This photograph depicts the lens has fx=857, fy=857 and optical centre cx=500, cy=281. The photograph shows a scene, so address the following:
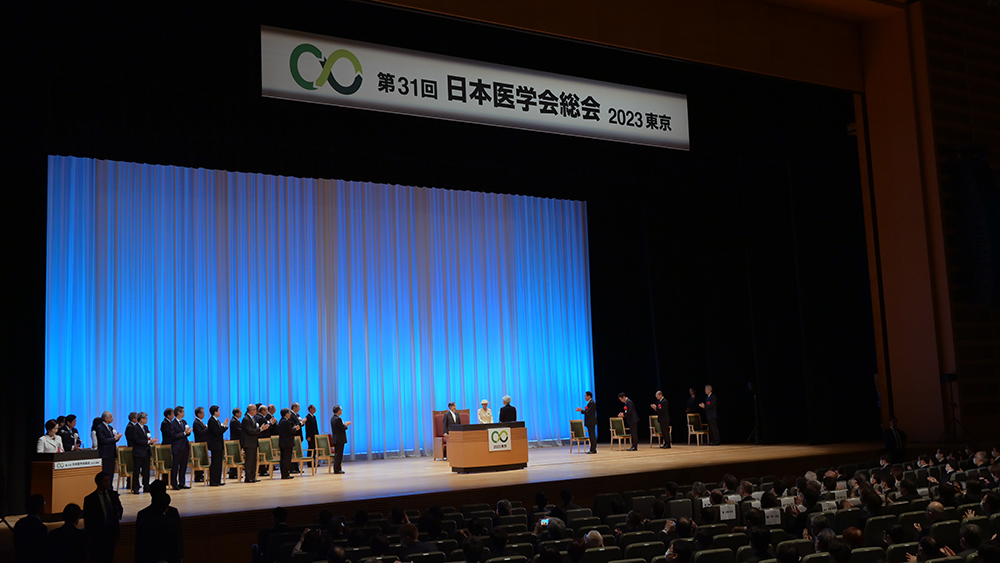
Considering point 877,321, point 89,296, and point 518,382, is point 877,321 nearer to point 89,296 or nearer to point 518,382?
point 518,382

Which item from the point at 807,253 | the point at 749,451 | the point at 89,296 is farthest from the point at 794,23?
the point at 89,296

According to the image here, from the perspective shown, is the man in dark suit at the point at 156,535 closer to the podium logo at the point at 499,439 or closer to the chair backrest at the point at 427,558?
the chair backrest at the point at 427,558

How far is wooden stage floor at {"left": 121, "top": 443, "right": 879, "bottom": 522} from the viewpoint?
370 inches

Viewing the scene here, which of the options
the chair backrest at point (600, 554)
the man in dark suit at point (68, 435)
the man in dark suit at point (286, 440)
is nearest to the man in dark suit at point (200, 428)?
the man in dark suit at point (286, 440)

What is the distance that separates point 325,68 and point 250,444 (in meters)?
5.44

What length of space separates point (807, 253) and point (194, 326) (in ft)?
36.2

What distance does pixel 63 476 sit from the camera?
29.6 feet

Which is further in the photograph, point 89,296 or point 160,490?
point 89,296

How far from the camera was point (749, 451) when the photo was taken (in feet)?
45.8

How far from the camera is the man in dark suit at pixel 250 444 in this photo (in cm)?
1225

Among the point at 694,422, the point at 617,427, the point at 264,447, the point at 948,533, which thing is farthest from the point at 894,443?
the point at 264,447

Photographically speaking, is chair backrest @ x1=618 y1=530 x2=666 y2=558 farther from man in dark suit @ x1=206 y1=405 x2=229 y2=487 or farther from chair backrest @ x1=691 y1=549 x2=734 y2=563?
man in dark suit @ x1=206 y1=405 x2=229 y2=487

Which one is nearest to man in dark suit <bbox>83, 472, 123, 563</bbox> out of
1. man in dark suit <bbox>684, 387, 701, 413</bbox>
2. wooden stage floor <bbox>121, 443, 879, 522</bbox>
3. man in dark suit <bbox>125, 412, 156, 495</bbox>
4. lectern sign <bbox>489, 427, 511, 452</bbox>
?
wooden stage floor <bbox>121, 443, 879, 522</bbox>

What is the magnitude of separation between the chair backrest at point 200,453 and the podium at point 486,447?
3.45 m
